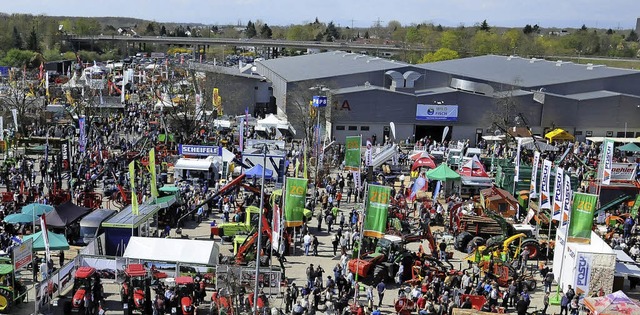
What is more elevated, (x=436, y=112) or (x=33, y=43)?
(x=33, y=43)

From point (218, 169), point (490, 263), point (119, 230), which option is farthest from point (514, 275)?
point (218, 169)

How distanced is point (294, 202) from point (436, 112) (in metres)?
26.8

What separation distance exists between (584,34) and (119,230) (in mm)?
126037

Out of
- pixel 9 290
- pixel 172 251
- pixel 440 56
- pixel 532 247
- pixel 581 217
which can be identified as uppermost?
pixel 440 56

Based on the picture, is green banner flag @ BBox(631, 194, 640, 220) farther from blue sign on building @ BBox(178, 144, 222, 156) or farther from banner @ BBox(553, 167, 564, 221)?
blue sign on building @ BBox(178, 144, 222, 156)

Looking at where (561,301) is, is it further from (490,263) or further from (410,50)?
(410,50)

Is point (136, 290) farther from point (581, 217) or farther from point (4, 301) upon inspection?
point (581, 217)

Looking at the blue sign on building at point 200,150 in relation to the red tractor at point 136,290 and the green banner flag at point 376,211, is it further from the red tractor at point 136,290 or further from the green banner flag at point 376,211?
the red tractor at point 136,290

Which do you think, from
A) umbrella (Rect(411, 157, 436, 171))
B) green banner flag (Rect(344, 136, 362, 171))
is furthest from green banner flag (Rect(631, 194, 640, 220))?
green banner flag (Rect(344, 136, 362, 171))

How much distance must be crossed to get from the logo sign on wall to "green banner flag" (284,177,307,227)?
26.1 metres

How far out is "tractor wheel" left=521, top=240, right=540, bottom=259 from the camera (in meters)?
24.0

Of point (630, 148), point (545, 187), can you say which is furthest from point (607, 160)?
point (630, 148)

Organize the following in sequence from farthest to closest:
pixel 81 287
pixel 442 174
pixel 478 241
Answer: pixel 442 174, pixel 478 241, pixel 81 287

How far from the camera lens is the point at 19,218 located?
23.8 m
